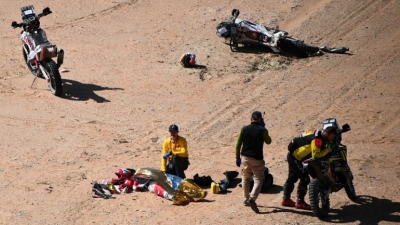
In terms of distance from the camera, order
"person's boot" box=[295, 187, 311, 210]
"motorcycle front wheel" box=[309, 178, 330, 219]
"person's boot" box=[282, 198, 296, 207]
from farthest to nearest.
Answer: "person's boot" box=[282, 198, 296, 207] < "person's boot" box=[295, 187, 311, 210] < "motorcycle front wheel" box=[309, 178, 330, 219]

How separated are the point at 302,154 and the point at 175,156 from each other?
248 cm

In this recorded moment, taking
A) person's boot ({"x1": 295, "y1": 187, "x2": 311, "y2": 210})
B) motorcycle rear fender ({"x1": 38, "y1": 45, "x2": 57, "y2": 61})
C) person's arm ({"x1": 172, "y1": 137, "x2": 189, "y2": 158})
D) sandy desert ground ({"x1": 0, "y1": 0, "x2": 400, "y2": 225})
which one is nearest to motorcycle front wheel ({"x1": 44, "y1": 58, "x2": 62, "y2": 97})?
motorcycle rear fender ({"x1": 38, "y1": 45, "x2": 57, "y2": 61})

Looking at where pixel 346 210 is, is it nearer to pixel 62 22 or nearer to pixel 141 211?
pixel 141 211

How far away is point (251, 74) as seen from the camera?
22.2 metres

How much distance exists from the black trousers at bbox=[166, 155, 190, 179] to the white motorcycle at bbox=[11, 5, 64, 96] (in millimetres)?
5766

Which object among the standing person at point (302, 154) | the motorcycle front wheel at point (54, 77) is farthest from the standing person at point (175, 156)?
the motorcycle front wheel at point (54, 77)

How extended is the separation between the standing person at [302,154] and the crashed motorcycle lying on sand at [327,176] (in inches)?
5.9

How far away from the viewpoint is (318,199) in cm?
1477

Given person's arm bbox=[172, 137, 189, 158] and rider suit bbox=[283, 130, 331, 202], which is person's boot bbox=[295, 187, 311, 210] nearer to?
rider suit bbox=[283, 130, 331, 202]

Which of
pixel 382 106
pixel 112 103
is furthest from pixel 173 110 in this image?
pixel 382 106

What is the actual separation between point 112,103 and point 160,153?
3.08m

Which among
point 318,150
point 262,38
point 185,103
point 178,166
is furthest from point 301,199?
point 262,38

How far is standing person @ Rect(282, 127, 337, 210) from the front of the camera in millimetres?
14727

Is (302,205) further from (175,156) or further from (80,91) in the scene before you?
(80,91)
